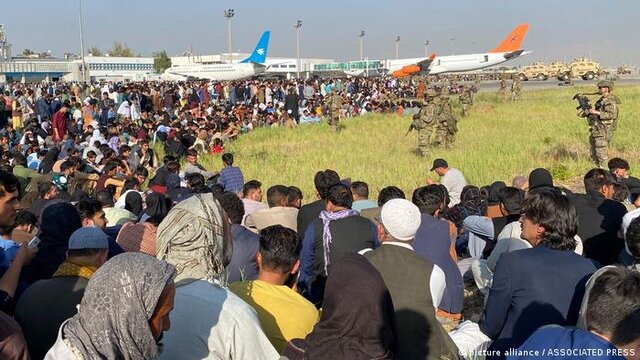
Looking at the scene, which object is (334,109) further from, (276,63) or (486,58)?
(276,63)

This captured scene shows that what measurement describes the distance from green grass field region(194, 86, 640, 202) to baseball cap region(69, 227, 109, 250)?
7.88 meters

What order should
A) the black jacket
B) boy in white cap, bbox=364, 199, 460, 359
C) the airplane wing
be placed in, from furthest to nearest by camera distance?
1. the airplane wing
2. the black jacket
3. boy in white cap, bbox=364, 199, 460, 359

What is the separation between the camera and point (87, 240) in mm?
3494

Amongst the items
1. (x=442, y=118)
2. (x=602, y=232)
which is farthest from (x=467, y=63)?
(x=602, y=232)

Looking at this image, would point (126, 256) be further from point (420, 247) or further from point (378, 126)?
point (378, 126)

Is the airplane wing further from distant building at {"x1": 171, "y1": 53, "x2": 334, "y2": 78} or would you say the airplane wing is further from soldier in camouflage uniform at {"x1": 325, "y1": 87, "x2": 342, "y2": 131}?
soldier in camouflage uniform at {"x1": 325, "y1": 87, "x2": 342, "y2": 131}

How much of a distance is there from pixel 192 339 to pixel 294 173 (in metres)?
10.6

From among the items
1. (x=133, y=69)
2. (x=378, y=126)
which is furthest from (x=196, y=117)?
(x=133, y=69)

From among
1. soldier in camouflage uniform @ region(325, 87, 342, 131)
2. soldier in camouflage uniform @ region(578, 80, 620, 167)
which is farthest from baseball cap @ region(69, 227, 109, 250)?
soldier in camouflage uniform @ region(325, 87, 342, 131)

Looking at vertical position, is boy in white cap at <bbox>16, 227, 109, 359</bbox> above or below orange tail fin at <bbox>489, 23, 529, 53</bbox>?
below

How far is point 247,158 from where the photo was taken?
600 inches

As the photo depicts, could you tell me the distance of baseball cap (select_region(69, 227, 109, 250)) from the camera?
347 centimetres

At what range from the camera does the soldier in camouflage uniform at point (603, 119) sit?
12.5m

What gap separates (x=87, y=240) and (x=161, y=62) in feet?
314
